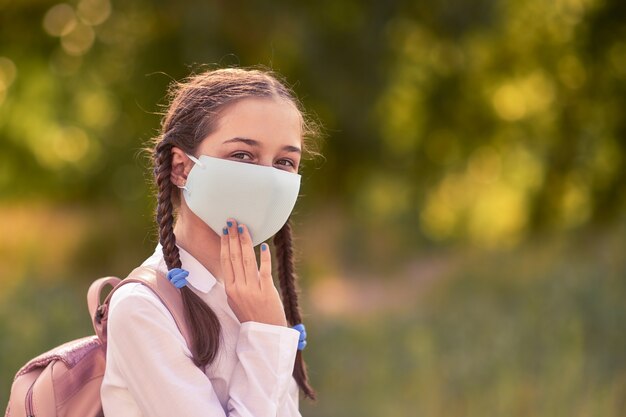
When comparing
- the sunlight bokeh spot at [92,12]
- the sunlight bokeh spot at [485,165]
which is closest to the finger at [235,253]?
the sunlight bokeh spot at [92,12]

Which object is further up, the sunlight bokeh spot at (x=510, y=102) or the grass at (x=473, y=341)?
the sunlight bokeh spot at (x=510, y=102)

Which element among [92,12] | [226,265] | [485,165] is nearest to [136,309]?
[226,265]

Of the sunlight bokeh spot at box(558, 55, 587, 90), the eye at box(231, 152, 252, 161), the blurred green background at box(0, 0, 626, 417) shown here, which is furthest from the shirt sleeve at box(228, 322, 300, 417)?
the sunlight bokeh spot at box(558, 55, 587, 90)

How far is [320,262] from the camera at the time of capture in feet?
33.8

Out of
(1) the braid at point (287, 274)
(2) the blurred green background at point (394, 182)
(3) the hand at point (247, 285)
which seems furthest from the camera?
(2) the blurred green background at point (394, 182)

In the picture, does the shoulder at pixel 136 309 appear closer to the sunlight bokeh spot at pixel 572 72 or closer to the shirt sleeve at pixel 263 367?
the shirt sleeve at pixel 263 367

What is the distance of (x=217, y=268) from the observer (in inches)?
88.0

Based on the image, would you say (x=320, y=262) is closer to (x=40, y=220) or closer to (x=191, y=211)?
(x=40, y=220)

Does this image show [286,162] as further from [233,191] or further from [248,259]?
[248,259]

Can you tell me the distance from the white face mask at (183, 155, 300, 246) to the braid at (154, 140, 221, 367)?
61 millimetres

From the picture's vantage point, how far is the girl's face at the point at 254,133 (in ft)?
7.04

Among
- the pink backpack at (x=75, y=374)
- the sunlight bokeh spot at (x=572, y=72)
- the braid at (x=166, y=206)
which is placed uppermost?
the braid at (x=166, y=206)

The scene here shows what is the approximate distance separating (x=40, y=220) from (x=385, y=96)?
4276mm

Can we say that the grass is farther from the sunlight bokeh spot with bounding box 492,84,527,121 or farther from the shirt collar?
the sunlight bokeh spot with bounding box 492,84,527,121
